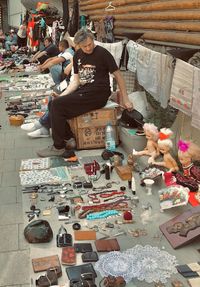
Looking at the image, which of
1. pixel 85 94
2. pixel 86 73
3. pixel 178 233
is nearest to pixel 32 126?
pixel 85 94

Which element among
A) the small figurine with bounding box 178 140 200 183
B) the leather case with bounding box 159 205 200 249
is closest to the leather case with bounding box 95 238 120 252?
the leather case with bounding box 159 205 200 249

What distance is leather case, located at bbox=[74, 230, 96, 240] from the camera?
4.04 m

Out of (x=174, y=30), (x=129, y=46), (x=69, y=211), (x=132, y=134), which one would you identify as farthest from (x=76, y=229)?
(x=129, y=46)

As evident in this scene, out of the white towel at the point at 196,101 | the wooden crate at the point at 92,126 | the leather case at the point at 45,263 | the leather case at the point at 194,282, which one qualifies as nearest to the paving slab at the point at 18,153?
the wooden crate at the point at 92,126

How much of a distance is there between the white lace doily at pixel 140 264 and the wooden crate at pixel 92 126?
121 inches

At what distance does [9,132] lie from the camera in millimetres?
7895

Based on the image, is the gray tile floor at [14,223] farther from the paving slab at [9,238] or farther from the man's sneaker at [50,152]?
the man's sneaker at [50,152]

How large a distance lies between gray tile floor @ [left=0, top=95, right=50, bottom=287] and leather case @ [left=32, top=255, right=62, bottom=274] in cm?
10

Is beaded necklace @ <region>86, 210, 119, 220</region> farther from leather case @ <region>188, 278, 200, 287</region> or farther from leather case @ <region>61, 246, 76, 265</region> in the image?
leather case @ <region>188, 278, 200, 287</region>

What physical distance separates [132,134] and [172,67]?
1.19 meters

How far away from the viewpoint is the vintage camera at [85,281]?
3262 mm

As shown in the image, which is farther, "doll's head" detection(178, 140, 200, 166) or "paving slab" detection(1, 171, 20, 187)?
"paving slab" detection(1, 171, 20, 187)

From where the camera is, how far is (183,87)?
500 cm

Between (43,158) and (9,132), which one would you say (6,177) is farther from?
(9,132)
